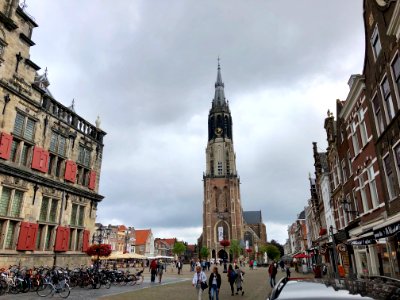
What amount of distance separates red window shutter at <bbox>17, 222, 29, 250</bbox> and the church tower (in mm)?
72589

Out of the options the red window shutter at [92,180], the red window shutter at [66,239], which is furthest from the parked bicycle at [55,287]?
the red window shutter at [92,180]

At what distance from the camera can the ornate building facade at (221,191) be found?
87562 mm

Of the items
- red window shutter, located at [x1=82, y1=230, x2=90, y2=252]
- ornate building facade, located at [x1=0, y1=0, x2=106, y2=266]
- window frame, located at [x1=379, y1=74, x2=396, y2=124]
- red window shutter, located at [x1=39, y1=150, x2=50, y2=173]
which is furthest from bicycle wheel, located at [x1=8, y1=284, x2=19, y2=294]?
window frame, located at [x1=379, y1=74, x2=396, y2=124]

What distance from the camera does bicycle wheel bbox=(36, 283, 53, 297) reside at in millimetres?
14367

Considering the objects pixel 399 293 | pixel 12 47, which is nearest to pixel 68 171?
pixel 12 47

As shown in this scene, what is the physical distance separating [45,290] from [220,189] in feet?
259

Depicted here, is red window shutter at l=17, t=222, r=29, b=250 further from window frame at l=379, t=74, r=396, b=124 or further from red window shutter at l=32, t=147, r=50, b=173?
window frame at l=379, t=74, r=396, b=124

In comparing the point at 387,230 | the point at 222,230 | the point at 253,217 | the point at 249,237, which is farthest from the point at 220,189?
the point at 387,230

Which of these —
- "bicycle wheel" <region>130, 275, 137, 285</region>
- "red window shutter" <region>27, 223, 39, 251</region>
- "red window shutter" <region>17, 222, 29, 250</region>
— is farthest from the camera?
"bicycle wheel" <region>130, 275, 137, 285</region>

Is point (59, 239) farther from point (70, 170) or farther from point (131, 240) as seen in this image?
point (131, 240)

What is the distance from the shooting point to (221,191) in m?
92.5

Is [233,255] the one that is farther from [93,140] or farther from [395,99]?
[395,99]

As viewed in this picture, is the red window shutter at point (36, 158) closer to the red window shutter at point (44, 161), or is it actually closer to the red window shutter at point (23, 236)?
the red window shutter at point (44, 161)

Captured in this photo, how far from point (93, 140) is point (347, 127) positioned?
64.1ft
